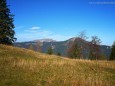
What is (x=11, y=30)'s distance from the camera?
37094 mm

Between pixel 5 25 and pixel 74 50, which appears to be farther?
pixel 74 50

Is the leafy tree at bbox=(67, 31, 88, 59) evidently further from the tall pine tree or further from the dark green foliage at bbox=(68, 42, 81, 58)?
the tall pine tree

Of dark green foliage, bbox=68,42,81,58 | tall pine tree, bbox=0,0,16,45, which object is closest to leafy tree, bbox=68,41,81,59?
dark green foliage, bbox=68,42,81,58

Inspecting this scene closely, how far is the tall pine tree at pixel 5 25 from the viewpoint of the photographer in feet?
116

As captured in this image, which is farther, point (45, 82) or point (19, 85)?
point (45, 82)

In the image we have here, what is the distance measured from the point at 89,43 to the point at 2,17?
29.3 metres

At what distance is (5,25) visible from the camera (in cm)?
3575

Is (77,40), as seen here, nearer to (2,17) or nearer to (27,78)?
(2,17)

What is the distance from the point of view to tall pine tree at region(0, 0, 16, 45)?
35.5 meters

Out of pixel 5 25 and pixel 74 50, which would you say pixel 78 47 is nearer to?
pixel 74 50

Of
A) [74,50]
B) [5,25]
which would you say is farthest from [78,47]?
[5,25]

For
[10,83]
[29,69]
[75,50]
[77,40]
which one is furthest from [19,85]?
[75,50]

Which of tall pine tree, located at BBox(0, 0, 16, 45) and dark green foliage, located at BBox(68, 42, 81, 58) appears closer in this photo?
tall pine tree, located at BBox(0, 0, 16, 45)

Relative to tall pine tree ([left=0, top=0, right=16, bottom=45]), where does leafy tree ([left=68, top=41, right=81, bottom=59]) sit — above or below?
below
